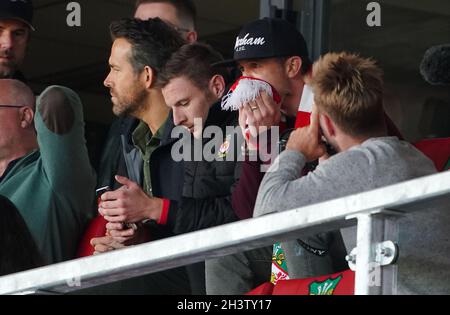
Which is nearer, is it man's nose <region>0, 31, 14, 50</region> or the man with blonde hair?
the man with blonde hair

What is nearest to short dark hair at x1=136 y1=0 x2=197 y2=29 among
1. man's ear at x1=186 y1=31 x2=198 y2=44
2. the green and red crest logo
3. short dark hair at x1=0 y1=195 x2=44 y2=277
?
man's ear at x1=186 y1=31 x2=198 y2=44

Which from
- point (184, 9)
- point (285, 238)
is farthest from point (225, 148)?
point (285, 238)

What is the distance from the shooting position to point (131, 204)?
3709 millimetres

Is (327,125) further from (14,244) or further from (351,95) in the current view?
(14,244)

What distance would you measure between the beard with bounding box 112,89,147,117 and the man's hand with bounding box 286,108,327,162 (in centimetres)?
107

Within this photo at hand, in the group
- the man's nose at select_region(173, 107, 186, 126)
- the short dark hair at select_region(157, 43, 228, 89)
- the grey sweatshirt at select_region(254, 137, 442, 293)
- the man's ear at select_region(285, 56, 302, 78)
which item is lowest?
the grey sweatshirt at select_region(254, 137, 442, 293)

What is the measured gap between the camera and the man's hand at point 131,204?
12.2ft

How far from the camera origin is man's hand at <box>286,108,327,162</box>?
10.4 feet

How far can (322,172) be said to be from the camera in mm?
2871

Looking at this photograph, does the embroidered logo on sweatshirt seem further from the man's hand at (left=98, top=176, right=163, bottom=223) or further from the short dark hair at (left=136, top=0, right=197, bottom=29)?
the short dark hair at (left=136, top=0, right=197, bottom=29)

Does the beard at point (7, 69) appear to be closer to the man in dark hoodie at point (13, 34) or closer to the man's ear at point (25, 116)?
the man in dark hoodie at point (13, 34)

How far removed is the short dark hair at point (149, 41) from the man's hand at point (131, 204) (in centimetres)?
55

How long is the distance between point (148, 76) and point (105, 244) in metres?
0.61
